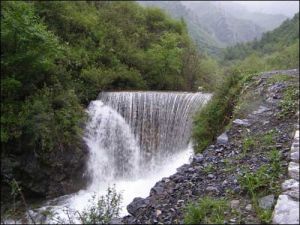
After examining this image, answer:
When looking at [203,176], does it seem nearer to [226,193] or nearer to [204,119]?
[226,193]

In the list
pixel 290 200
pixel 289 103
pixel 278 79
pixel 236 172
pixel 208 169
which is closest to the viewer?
pixel 290 200

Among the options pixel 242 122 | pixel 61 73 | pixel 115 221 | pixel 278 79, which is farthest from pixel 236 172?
pixel 61 73

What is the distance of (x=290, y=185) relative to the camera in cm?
353

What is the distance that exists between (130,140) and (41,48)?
153 inches

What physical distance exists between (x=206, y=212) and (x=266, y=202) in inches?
23.0

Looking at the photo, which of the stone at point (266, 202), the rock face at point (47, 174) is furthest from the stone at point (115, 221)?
the rock face at point (47, 174)

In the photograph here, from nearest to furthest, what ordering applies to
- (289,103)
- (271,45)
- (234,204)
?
(234,204)
(289,103)
(271,45)

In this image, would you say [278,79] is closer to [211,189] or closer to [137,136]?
[211,189]

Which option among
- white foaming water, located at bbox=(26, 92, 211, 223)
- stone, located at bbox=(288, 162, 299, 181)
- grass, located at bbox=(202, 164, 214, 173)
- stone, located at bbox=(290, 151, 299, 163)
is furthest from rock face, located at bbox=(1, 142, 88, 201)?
stone, located at bbox=(288, 162, 299, 181)

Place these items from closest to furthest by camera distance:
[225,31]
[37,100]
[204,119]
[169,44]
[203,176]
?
[203,176]
[204,119]
[37,100]
[169,44]
[225,31]

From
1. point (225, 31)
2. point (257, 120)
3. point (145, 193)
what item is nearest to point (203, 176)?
point (257, 120)

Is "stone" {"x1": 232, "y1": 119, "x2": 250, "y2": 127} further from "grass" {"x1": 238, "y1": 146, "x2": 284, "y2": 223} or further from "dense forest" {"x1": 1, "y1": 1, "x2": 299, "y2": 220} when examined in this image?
"dense forest" {"x1": 1, "y1": 1, "x2": 299, "y2": 220}

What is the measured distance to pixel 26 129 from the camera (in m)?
9.63

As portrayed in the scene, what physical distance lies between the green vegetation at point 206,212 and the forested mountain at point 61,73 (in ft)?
11.1
